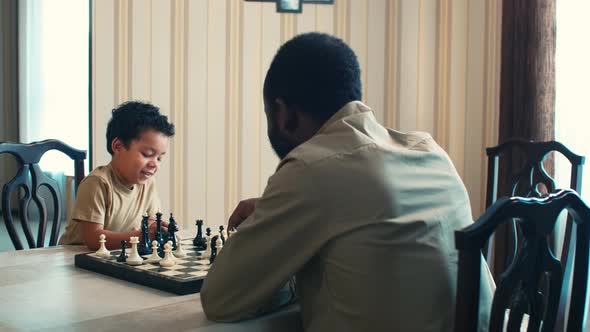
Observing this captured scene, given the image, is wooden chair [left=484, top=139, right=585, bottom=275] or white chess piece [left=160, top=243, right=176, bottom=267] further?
wooden chair [left=484, top=139, right=585, bottom=275]

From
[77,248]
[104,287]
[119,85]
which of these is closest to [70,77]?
[119,85]

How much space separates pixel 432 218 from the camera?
1.28m

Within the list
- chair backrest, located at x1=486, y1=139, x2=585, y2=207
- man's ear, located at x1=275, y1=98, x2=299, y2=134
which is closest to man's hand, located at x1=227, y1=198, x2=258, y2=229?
man's ear, located at x1=275, y1=98, x2=299, y2=134

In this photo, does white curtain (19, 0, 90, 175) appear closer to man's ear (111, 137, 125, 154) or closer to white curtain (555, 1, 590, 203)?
man's ear (111, 137, 125, 154)

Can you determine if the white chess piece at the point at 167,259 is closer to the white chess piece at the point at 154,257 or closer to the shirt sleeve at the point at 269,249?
the white chess piece at the point at 154,257

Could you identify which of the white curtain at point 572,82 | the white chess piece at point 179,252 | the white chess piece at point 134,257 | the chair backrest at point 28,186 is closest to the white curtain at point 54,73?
the chair backrest at point 28,186

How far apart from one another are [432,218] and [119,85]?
8.51 feet

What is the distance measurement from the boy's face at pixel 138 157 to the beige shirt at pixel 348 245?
1.05 meters

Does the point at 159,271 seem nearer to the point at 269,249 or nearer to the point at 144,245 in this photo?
the point at 144,245

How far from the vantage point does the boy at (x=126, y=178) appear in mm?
2170

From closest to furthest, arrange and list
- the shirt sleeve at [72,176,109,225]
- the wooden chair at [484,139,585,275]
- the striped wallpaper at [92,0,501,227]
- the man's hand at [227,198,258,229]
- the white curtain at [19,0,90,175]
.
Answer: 1. the man's hand at [227,198,258,229]
2. the shirt sleeve at [72,176,109,225]
3. the wooden chair at [484,139,585,275]
4. the striped wallpaper at [92,0,501,227]
5. the white curtain at [19,0,90,175]

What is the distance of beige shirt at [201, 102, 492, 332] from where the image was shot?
1228mm

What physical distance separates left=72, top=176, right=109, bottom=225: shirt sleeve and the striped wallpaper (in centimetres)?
137

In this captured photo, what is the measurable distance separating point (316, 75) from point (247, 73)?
7.74ft
